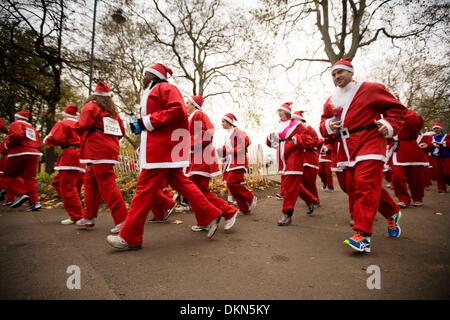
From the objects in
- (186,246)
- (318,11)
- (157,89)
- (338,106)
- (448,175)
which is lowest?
(186,246)

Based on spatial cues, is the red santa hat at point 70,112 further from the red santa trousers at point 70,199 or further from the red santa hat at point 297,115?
the red santa hat at point 297,115

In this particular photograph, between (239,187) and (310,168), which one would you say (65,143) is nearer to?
(239,187)

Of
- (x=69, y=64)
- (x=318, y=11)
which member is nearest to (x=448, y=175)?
(x=318, y=11)

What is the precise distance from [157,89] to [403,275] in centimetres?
322

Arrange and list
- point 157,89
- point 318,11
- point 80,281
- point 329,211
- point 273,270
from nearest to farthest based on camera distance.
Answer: point 80,281 → point 273,270 → point 157,89 → point 329,211 → point 318,11

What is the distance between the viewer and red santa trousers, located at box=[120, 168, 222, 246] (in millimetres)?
3111

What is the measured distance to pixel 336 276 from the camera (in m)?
2.33

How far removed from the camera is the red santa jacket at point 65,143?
4.90 m

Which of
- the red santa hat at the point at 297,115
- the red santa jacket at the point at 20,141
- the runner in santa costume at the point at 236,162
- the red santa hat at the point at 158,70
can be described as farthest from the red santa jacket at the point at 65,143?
the red santa hat at the point at 297,115

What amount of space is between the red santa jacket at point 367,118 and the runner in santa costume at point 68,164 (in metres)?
4.42

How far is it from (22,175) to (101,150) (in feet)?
12.6

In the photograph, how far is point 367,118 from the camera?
10.3ft

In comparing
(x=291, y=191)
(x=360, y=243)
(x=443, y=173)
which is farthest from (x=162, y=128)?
(x=443, y=173)
